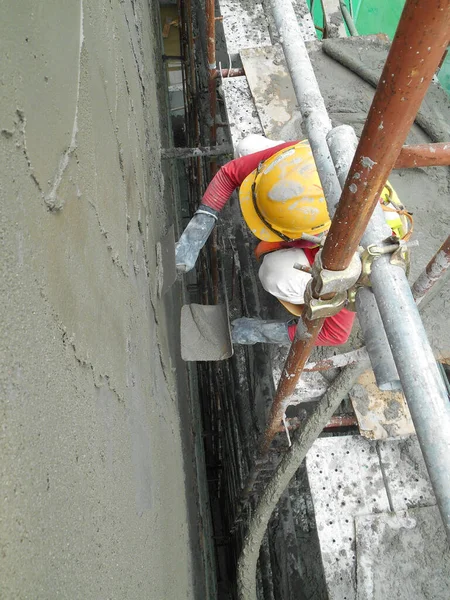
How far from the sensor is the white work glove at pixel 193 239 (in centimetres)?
329

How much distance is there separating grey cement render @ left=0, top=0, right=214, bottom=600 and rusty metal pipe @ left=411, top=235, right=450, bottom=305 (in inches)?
41.8

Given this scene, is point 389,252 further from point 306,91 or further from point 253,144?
point 253,144

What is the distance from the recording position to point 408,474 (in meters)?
2.83

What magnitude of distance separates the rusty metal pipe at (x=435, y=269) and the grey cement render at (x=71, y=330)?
1062 mm

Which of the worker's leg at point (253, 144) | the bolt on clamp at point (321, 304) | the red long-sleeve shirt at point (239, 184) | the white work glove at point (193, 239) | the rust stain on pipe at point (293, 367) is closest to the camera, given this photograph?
the bolt on clamp at point (321, 304)

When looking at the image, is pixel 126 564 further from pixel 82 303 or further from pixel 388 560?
pixel 388 560

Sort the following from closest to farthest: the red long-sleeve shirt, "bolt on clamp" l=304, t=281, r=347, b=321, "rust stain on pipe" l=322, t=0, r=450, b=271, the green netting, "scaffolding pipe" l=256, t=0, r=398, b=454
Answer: "rust stain on pipe" l=322, t=0, r=450, b=271 → "bolt on clamp" l=304, t=281, r=347, b=321 → "scaffolding pipe" l=256, t=0, r=398, b=454 → the red long-sleeve shirt → the green netting

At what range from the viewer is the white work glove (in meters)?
3.29

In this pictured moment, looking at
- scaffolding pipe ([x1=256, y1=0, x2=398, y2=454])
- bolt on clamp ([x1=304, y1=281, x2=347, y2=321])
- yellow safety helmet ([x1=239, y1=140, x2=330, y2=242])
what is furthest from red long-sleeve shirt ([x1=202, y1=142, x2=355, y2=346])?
bolt on clamp ([x1=304, y1=281, x2=347, y2=321])

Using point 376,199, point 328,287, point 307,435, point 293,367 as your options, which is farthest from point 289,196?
point 376,199

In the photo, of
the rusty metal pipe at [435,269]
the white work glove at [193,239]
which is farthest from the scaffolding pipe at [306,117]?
the white work glove at [193,239]

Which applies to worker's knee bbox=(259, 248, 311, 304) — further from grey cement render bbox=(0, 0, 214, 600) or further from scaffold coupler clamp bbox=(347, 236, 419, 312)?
scaffold coupler clamp bbox=(347, 236, 419, 312)

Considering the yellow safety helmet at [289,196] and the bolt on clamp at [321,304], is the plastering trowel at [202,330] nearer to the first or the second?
the yellow safety helmet at [289,196]

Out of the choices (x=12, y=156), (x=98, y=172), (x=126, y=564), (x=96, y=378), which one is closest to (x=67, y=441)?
(x=96, y=378)
